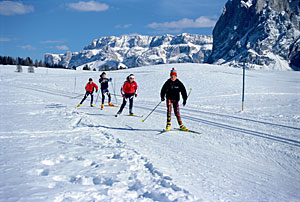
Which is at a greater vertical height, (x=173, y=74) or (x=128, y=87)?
(x=173, y=74)

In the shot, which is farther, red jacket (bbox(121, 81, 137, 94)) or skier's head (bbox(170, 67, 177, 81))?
red jacket (bbox(121, 81, 137, 94))

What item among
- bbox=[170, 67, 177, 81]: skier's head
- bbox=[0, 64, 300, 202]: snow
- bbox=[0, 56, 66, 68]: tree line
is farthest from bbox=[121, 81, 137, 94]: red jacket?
bbox=[0, 56, 66, 68]: tree line

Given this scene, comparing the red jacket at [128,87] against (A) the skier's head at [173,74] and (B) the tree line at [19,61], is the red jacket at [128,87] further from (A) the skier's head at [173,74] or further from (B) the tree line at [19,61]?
(B) the tree line at [19,61]

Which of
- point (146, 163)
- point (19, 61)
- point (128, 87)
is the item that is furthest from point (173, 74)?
point (19, 61)

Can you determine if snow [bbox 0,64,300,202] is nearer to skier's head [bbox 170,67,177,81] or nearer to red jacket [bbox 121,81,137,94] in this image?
skier's head [bbox 170,67,177,81]

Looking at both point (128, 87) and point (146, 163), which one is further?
point (128, 87)

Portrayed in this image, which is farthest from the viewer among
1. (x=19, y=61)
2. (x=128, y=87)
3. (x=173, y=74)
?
(x=19, y=61)

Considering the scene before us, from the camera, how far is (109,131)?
7.38 m

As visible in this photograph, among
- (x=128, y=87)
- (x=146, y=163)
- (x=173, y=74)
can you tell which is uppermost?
(x=173, y=74)

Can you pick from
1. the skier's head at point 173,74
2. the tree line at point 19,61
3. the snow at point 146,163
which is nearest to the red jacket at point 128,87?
the snow at point 146,163

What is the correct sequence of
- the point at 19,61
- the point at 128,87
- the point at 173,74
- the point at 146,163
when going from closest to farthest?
the point at 146,163, the point at 173,74, the point at 128,87, the point at 19,61

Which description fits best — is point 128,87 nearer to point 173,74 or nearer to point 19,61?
point 173,74

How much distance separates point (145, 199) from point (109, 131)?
432 centimetres

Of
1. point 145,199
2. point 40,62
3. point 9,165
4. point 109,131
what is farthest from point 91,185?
point 40,62
